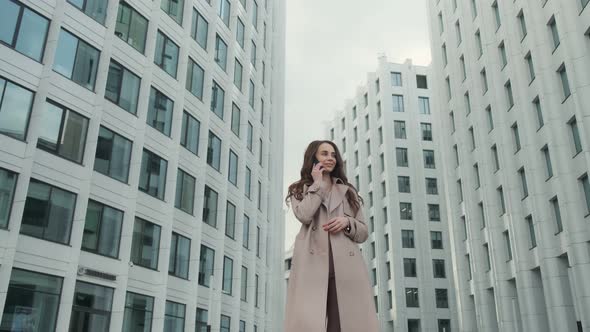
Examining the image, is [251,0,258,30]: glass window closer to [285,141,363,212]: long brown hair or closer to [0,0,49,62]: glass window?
[0,0,49,62]: glass window

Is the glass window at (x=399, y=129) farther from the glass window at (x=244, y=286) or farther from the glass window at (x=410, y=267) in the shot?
the glass window at (x=244, y=286)

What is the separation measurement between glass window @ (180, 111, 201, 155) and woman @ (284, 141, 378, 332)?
27.0 metres

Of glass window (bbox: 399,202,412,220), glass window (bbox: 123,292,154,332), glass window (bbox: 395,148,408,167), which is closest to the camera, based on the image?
glass window (bbox: 123,292,154,332)

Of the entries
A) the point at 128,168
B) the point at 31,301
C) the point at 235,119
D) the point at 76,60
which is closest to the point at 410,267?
the point at 235,119

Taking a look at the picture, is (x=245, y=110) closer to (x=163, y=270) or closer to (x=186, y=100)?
(x=186, y=100)

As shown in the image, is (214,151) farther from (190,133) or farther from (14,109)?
(14,109)

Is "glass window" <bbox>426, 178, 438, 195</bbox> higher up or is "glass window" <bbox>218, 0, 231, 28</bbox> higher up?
"glass window" <bbox>218, 0, 231, 28</bbox>

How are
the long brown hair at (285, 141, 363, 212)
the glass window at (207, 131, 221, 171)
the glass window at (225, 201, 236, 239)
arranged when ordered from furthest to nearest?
the glass window at (225, 201, 236, 239) < the glass window at (207, 131, 221, 171) < the long brown hair at (285, 141, 363, 212)

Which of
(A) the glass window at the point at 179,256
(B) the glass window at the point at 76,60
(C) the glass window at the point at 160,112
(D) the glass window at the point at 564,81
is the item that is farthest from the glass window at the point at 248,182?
(D) the glass window at the point at 564,81

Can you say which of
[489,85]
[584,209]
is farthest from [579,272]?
[489,85]

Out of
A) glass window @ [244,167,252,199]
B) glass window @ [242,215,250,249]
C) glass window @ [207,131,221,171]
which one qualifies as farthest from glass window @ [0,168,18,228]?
glass window @ [244,167,252,199]

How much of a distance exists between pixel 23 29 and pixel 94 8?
4.43 meters

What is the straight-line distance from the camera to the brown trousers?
4227 mm

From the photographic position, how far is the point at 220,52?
121 feet
